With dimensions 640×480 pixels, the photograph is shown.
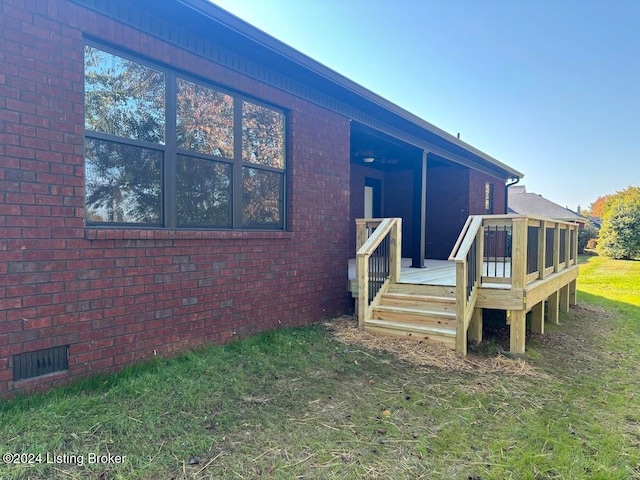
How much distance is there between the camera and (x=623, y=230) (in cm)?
2147

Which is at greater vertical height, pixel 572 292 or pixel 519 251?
pixel 519 251

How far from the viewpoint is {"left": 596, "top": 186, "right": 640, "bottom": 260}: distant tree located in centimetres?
2117

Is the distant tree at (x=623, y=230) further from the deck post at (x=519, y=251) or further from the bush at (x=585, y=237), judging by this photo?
the deck post at (x=519, y=251)

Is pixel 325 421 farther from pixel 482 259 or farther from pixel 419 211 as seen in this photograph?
pixel 419 211

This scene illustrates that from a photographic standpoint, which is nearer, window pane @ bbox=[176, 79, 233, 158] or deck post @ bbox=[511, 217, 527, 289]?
window pane @ bbox=[176, 79, 233, 158]

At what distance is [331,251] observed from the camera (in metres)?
6.12

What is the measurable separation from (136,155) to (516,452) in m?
3.95

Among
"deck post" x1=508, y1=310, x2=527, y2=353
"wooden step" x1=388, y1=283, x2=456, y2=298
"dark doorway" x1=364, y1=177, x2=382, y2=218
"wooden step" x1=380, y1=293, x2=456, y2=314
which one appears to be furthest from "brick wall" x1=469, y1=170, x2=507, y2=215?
"deck post" x1=508, y1=310, x2=527, y2=353

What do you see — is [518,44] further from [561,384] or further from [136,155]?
[136,155]

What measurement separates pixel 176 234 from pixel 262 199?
4.72 ft

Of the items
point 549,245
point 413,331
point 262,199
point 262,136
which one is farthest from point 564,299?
point 262,136

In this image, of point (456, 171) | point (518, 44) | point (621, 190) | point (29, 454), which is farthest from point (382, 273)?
point (621, 190)

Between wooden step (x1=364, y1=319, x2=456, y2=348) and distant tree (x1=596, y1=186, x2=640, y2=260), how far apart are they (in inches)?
886

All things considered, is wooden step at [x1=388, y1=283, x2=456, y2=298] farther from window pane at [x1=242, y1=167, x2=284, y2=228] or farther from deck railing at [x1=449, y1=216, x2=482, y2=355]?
window pane at [x1=242, y1=167, x2=284, y2=228]
